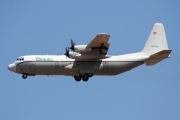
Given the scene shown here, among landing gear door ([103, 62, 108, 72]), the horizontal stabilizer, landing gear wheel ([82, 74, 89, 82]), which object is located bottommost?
landing gear wheel ([82, 74, 89, 82])

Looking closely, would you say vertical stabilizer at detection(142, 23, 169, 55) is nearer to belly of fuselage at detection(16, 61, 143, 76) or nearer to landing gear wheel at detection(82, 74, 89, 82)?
belly of fuselage at detection(16, 61, 143, 76)

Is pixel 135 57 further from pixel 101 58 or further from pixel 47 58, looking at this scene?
pixel 47 58

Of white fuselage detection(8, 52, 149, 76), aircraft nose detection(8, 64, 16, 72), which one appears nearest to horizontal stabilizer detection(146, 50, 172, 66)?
white fuselage detection(8, 52, 149, 76)

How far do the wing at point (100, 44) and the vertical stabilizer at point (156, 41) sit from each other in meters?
4.83

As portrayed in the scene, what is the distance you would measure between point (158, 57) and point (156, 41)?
2.88 meters

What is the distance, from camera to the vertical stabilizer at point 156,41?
3812cm

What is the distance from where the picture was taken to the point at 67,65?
3625 centimetres

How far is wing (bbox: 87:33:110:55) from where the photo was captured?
108 feet

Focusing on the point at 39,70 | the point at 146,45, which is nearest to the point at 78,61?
the point at 39,70

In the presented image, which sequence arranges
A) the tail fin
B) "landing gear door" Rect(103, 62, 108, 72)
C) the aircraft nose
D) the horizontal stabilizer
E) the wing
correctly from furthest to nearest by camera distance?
1. the tail fin
2. the aircraft nose
3. "landing gear door" Rect(103, 62, 108, 72)
4. the horizontal stabilizer
5. the wing

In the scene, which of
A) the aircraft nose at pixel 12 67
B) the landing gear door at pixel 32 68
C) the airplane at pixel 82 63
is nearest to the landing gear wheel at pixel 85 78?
the airplane at pixel 82 63

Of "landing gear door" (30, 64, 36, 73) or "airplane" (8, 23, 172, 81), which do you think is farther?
"landing gear door" (30, 64, 36, 73)

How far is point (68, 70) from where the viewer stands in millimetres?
36094

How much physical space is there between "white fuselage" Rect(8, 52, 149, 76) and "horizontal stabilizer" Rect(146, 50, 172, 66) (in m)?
1.44
